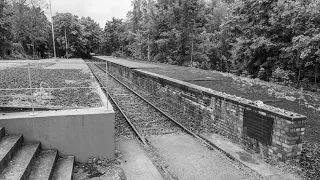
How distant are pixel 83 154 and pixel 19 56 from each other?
3601 cm

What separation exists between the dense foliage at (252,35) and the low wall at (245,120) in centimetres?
560

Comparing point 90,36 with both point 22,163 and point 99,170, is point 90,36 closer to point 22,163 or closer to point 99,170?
point 99,170

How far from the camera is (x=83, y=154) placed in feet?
15.7

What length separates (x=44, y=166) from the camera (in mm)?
3965

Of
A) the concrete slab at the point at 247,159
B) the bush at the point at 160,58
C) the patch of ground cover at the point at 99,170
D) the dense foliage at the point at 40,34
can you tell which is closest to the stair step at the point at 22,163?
the patch of ground cover at the point at 99,170

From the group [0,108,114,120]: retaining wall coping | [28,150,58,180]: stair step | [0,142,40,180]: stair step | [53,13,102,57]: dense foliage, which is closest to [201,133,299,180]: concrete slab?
[0,108,114,120]: retaining wall coping

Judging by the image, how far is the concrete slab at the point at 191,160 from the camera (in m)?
4.66

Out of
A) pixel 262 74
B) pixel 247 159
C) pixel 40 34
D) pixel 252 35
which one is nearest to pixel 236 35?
pixel 252 35

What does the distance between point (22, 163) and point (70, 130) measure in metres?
1.07

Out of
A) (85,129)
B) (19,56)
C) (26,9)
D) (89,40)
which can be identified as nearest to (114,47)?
(89,40)

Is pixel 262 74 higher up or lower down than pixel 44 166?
higher up

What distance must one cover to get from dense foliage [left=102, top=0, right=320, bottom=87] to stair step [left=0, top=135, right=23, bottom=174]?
10326 mm

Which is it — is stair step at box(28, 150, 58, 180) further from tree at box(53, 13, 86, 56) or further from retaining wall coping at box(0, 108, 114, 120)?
tree at box(53, 13, 86, 56)

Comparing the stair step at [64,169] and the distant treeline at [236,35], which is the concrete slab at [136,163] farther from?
the distant treeline at [236,35]
